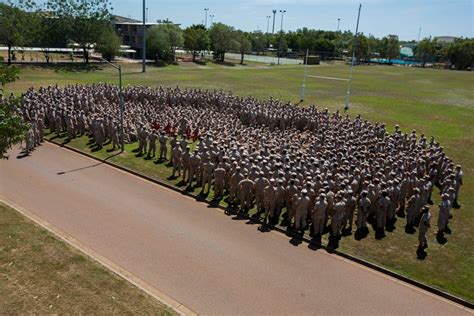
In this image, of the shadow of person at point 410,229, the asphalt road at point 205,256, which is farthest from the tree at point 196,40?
the shadow of person at point 410,229

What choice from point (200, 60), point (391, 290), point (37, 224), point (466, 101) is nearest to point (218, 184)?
point (37, 224)

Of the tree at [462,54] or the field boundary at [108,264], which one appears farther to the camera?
the tree at [462,54]

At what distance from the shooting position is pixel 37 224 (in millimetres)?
13000

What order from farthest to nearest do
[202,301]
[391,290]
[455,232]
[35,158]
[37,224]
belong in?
[35,158] → [455,232] → [37,224] → [391,290] → [202,301]

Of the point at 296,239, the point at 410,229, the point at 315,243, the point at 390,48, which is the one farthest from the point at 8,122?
the point at 390,48

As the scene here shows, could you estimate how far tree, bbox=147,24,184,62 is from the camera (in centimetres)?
6762

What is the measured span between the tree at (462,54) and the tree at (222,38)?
57855 mm

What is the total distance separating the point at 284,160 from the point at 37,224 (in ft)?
30.2

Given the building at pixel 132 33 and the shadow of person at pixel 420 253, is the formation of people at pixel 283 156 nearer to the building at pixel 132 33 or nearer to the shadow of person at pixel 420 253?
the shadow of person at pixel 420 253

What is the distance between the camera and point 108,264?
11.2 meters

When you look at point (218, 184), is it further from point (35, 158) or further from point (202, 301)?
point (35, 158)

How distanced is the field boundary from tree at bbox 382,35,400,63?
113m

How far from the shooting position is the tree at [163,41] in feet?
222

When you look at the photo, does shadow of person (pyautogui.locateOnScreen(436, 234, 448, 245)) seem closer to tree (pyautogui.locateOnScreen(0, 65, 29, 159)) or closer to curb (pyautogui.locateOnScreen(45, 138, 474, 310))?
curb (pyautogui.locateOnScreen(45, 138, 474, 310))
